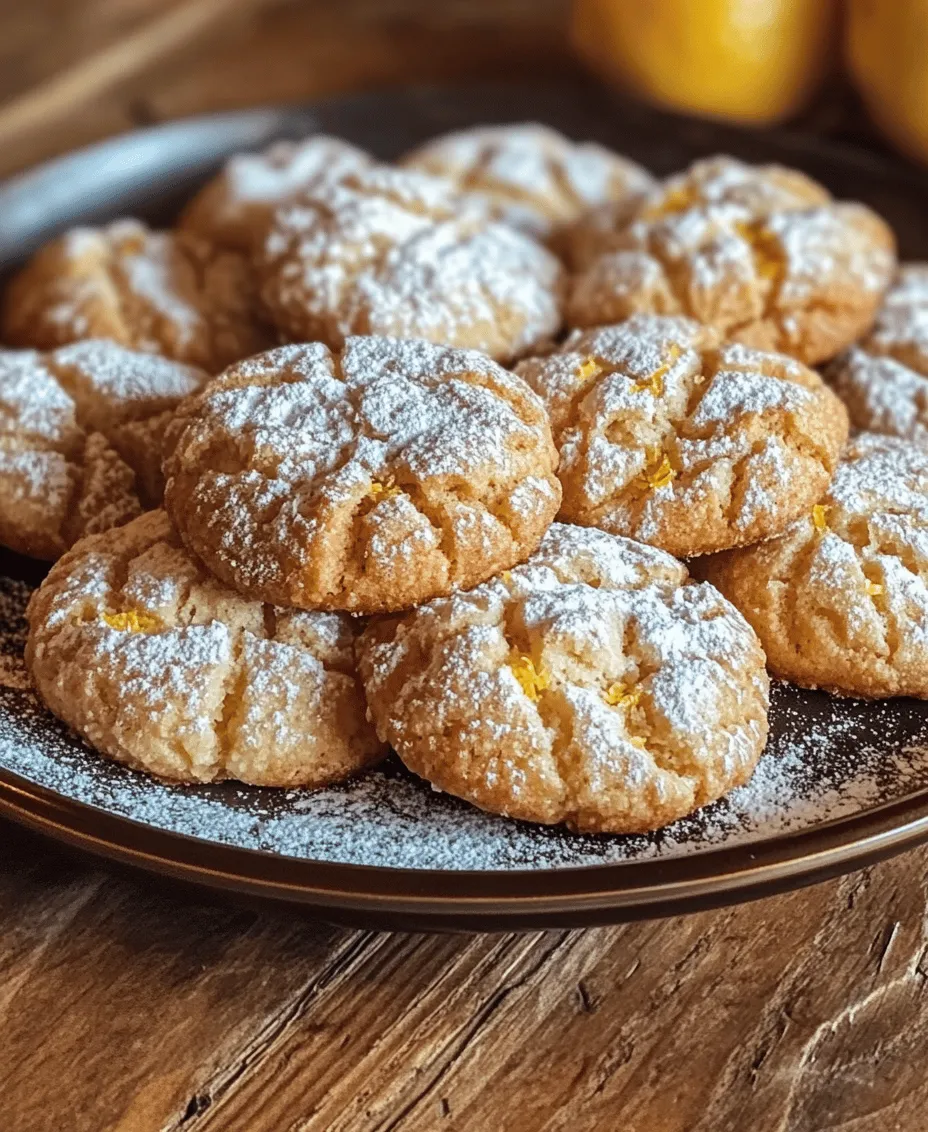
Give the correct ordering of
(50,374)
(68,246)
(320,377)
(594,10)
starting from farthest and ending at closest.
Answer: (594,10)
(68,246)
(50,374)
(320,377)

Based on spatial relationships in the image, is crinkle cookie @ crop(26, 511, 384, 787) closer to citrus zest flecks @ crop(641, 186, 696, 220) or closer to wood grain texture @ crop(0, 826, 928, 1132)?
wood grain texture @ crop(0, 826, 928, 1132)

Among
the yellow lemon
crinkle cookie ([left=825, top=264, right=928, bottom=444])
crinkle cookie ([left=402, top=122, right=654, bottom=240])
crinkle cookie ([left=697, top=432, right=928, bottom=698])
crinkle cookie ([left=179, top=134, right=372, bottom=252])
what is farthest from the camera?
the yellow lemon

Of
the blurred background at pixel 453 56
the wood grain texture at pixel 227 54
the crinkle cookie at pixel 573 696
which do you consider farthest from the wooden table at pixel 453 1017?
the wood grain texture at pixel 227 54

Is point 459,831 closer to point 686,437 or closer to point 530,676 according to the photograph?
point 530,676

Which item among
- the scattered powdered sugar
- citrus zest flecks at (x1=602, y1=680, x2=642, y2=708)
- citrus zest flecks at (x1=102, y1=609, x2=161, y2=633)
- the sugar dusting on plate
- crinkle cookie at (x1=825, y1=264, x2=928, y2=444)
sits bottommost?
the sugar dusting on plate

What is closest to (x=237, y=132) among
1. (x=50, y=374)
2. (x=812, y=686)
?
(x=50, y=374)

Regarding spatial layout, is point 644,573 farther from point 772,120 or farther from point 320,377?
point 772,120

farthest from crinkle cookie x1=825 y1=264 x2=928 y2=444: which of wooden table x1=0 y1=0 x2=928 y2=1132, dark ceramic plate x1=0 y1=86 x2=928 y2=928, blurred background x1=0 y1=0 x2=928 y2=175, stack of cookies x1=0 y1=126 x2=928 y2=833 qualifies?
blurred background x1=0 y1=0 x2=928 y2=175
